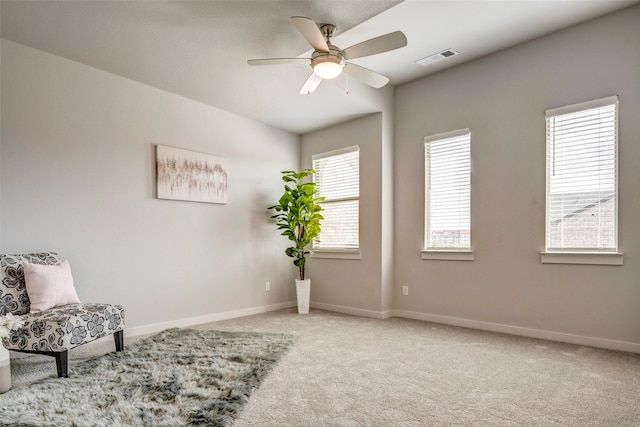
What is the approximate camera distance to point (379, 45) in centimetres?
298

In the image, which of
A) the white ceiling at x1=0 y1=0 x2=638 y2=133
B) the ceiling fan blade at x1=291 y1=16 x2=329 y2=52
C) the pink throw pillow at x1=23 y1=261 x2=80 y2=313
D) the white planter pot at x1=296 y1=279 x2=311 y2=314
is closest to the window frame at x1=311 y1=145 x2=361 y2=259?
the white planter pot at x1=296 y1=279 x2=311 y2=314

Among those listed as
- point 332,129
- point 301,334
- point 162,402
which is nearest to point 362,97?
point 332,129

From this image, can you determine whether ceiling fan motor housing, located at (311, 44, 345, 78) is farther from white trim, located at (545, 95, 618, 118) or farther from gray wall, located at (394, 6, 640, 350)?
white trim, located at (545, 95, 618, 118)

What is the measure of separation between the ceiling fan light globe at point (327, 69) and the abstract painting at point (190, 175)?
2.12 m

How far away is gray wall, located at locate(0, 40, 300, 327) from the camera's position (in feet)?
11.2

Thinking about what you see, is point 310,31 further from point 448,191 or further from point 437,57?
point 448,191

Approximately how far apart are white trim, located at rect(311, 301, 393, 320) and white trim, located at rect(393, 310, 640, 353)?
0.22 meters

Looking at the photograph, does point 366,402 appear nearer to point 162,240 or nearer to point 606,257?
point 606,257

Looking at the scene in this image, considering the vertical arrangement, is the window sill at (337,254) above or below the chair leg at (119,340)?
above

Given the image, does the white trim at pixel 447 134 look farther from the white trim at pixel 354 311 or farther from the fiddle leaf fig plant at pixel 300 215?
the white trim at pixel 354 311

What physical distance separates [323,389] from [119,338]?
190 cm

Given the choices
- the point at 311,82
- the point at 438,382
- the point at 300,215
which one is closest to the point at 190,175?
the point at 300,215

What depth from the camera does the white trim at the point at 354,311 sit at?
4.95 meters

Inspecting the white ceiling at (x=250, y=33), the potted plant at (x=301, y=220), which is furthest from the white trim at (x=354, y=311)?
the white ceiling at (x=250, y=33)
